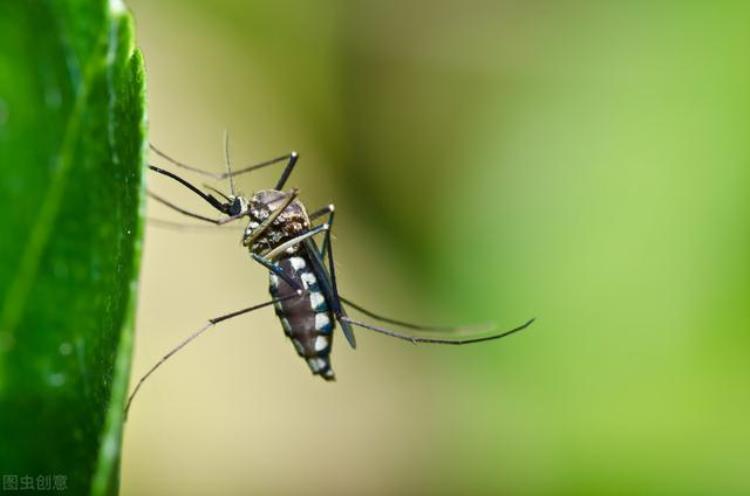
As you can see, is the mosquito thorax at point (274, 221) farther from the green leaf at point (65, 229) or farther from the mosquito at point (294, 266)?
the green leaf at point (65, 229)

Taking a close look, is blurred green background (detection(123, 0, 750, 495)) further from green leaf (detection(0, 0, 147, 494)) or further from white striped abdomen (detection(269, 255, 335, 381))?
green leaf (detection(0, 0, 147, 494))

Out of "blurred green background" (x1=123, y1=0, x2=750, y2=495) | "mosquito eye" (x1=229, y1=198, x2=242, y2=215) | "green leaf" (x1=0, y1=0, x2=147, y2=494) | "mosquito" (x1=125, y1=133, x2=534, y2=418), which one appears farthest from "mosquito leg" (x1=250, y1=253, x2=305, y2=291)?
"blurred green background" (x1=123, y1=0, x2=750, y2=495)

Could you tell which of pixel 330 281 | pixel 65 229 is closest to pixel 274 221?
pixel 330 281

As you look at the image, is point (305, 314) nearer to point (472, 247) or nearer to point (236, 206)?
point (236, 206)

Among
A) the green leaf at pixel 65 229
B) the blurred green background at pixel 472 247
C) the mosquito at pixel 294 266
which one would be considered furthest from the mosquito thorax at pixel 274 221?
the blurred green background at pixel 472 247

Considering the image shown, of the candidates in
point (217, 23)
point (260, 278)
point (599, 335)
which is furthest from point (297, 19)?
point (599, 335)
